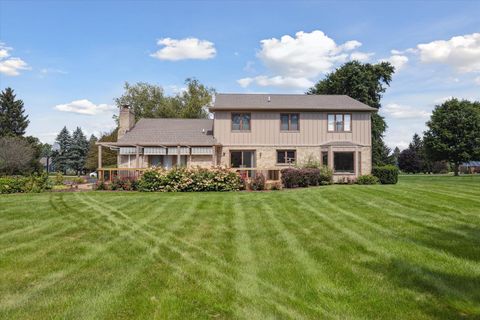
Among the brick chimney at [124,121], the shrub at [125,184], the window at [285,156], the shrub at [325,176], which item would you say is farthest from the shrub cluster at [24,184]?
the shrub at [325,176]

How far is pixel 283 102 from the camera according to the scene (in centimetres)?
2645

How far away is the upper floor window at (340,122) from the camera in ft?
84.3

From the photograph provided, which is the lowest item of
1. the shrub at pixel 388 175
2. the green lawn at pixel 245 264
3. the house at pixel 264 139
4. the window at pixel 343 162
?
the green lawn at pixel 245 264

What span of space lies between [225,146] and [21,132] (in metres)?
49.0

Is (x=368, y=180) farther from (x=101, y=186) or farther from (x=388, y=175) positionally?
(x=101, y=186)

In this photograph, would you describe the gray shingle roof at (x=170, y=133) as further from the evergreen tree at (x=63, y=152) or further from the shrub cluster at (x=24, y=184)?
the evergreen tree at (x=63, y=152)

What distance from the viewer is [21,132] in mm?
58812

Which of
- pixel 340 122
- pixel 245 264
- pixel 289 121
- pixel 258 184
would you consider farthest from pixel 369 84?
pixel 245 264

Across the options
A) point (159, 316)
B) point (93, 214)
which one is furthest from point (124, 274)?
point (93, 214)

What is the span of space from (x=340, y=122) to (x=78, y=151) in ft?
169

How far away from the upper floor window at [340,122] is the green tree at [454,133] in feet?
67.0

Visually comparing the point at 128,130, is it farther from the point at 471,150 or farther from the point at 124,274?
the point at 471,150

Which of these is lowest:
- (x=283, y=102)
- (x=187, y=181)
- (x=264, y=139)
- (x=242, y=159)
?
(x=187, y=181)

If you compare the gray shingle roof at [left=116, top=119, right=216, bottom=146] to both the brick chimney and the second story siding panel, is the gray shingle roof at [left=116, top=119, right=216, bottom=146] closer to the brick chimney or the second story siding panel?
the brick chimney
